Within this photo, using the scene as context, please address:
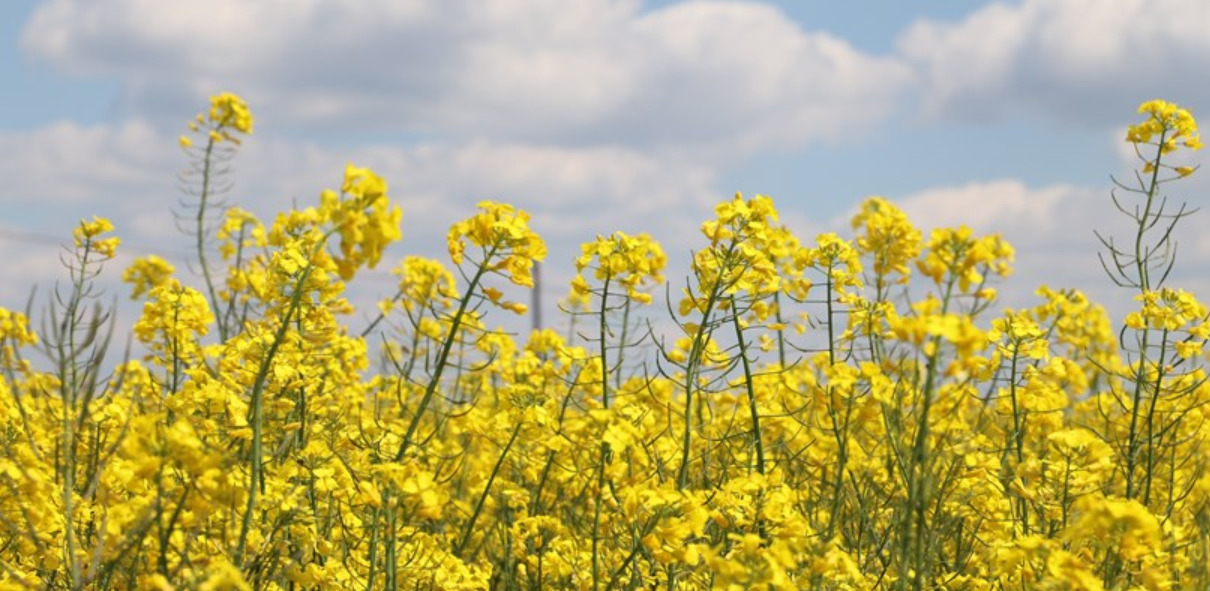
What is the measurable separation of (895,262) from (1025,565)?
112 centimetres

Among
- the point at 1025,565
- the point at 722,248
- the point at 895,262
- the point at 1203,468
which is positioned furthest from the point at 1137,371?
the point at 722,248

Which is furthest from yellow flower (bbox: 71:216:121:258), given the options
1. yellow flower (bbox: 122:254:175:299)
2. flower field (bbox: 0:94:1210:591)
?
yellow flower (bbox: 122:254:175:299)

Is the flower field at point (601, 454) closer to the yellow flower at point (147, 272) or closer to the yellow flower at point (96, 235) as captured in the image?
the yellow flower at point (96, 235)

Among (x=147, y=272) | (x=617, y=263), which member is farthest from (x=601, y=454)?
(x=147, y=272)

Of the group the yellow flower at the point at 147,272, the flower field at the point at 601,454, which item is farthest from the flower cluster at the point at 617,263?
the yellow flower at the point at 147,272

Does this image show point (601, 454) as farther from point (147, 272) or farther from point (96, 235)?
point (147, 272)

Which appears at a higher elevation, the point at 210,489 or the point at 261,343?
the point at 261,343

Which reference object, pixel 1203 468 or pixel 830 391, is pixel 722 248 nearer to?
pixel 830 391

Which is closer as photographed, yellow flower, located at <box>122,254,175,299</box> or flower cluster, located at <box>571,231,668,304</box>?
flower cluster, located at <box>571,231,668,304</box>

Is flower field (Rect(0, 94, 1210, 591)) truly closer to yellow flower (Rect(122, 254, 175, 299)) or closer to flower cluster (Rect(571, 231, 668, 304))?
flower cluster (Rect(571, 231, 668, 304))

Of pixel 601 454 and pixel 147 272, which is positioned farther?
pixel 147 272

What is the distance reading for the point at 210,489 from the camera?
2783 mm

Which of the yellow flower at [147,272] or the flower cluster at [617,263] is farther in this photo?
the yellow flower at [147,272]

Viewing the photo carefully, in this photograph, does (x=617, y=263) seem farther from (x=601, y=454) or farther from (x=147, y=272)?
(x=147, y=272)
